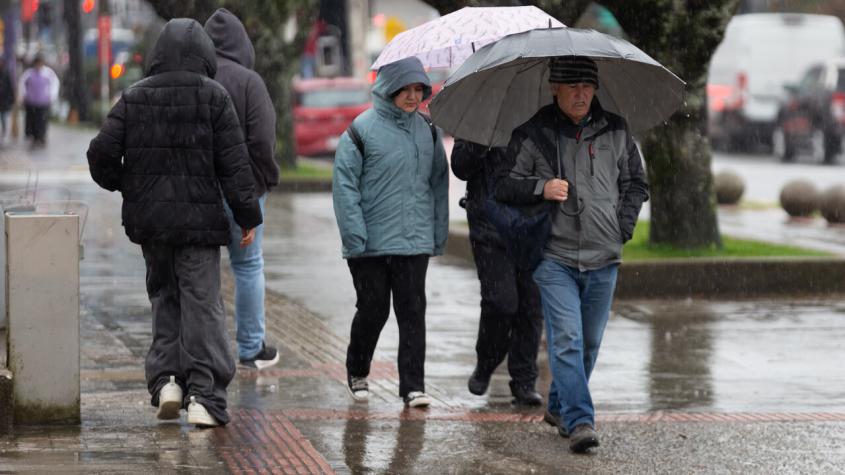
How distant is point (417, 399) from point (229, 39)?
2.15 metres

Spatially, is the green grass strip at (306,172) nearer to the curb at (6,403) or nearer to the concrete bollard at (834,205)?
the concrete bollard at (834,205)

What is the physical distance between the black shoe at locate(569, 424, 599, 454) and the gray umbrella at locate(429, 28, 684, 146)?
1370 millimetres

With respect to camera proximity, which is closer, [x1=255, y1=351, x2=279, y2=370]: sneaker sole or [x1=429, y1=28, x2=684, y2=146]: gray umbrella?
[x1=429, y1=28, x2=684, y2=146]: gray umbrella

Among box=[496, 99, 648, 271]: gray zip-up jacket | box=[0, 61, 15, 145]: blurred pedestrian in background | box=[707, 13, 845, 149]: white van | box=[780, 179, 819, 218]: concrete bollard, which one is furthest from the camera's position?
box=[707, 13, 845, 149]: white van

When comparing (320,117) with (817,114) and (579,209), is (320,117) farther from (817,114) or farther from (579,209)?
(579,209)

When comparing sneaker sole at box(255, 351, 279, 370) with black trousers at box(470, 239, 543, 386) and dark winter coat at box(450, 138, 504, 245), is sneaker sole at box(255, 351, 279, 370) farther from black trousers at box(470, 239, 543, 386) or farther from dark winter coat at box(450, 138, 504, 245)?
dark winter coat at box(450, 138, 504, 245)

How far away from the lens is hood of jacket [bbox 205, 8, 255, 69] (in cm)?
862

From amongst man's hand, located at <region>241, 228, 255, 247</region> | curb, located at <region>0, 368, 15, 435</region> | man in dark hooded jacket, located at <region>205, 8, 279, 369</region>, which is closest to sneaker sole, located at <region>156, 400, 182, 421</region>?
curb, located at <region>0, 368, 15, 435</region>

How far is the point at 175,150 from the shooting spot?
7.27 m

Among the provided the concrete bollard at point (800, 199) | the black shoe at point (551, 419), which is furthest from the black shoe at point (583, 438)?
the concrete bollard at point (800, 199)

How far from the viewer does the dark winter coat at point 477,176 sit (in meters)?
7.77

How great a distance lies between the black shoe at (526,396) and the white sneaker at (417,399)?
1.56 feet

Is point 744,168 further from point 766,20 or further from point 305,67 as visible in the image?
point 305,67

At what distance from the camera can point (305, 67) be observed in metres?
53.6
